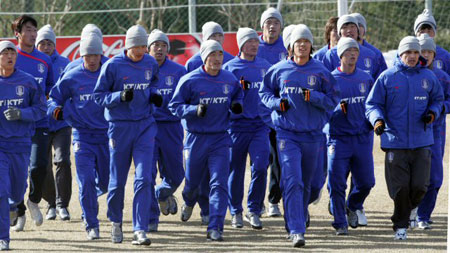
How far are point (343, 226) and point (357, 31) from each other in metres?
2.44

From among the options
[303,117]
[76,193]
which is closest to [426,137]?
[303,117]

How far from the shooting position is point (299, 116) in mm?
10406

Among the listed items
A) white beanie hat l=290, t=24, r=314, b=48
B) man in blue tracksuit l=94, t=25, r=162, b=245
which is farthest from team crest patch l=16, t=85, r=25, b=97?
white beanie hat l=290, t=24, r=314, b=48

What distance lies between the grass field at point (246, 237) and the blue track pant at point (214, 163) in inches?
13.0

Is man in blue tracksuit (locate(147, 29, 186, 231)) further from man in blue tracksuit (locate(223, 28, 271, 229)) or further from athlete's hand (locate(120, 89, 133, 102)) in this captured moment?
athlete's hand (locate(120, 89, 133, 102))

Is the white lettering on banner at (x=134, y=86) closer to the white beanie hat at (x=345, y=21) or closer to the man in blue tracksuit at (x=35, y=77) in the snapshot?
the man in blue tracksuit at (x=35, y=77)

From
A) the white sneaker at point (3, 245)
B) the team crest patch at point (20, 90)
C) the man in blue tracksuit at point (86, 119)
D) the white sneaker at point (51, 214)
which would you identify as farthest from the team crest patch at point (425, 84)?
the white sneaker at point (51, 214)

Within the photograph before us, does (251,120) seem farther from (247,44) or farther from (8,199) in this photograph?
(8,199)

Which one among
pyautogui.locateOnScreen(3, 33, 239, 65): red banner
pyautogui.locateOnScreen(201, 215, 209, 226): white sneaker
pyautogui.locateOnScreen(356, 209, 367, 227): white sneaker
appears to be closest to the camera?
pyautogui.locateOnScreen(356, 209, 367, 227): white sneaker

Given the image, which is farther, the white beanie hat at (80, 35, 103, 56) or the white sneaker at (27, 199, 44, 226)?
the white sneaker at (27, 199, 44, 226)

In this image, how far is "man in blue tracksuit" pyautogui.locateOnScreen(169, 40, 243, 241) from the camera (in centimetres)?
1080

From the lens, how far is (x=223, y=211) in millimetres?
10789

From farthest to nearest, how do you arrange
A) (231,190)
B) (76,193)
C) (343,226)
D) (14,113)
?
(76,193) < (231,190) < (343,226) < (14,113)

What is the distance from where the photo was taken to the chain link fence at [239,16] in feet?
73.5
